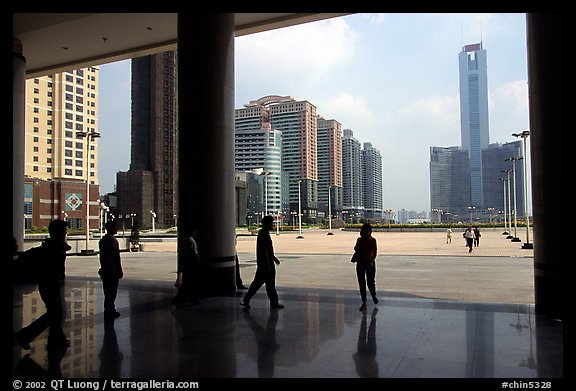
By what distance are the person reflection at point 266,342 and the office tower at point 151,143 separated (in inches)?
A: 4970

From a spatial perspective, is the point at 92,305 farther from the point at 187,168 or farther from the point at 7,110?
the point at 7,110

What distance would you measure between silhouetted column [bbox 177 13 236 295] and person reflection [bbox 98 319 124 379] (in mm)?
4068

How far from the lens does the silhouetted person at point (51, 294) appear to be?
645cm

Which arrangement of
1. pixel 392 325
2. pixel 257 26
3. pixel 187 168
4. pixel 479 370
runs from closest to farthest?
1. pixel 479 370
2. pixel 392 325
3. pixel 187 168
4. pixel 257 26

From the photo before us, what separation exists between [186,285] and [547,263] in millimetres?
7469

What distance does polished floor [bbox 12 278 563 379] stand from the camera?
5.51 meters

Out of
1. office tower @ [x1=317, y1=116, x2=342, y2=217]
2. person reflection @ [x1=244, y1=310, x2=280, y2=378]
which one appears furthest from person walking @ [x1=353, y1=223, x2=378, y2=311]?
office tower @ [x1=317, y1=116, x2=342, y2=217]

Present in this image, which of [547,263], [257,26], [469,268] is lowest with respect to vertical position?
[469,268]

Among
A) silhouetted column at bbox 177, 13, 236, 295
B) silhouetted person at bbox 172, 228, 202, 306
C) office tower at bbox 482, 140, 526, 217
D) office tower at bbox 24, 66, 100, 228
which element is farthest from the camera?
office tower at bbox 482, 140, 526, 217

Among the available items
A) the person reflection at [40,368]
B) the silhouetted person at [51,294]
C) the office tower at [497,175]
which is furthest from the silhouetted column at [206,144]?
the office tower at [497,175]

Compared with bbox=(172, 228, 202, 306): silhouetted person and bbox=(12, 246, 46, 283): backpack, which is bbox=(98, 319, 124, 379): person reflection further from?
bbox=(172, 228, 202, 306): silhouetted person

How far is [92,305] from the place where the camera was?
33.7 feet

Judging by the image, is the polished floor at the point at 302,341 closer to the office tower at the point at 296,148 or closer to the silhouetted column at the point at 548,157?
the silhouetted column at the point at 548,157

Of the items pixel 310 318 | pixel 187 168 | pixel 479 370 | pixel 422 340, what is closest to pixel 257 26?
pixel 187 168
